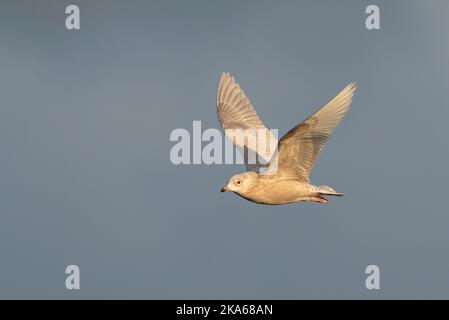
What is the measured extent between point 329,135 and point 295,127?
125 centimetres

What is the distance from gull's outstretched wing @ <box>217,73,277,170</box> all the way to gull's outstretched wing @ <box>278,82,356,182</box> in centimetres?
244

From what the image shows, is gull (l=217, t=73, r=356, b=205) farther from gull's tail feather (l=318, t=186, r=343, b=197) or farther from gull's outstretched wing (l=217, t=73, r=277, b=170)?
gull's outstretched wing (l=217, t=73, r=277, b=170)

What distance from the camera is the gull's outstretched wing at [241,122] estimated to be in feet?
72.1

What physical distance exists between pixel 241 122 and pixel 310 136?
208 inches

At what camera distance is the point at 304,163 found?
1902 centimetres

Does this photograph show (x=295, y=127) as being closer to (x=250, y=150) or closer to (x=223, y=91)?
(x=250, y=150)

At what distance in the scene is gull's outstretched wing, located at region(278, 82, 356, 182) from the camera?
18.0 metres

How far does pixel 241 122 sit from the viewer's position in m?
23.3

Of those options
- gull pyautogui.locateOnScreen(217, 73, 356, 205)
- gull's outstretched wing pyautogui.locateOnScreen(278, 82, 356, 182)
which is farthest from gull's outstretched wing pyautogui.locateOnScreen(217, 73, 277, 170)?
gull's outstretched wing pyautogui.locateOnScreen(278, 82, 356, 182)

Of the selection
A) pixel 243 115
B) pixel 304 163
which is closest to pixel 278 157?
pixel 304 163

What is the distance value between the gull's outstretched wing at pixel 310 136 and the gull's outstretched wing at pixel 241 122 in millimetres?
2440

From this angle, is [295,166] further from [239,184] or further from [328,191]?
[239,184]

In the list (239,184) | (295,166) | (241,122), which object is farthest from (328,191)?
(241,122)

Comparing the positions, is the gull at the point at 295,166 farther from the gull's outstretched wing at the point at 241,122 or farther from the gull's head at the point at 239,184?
the gull's outstretched wing at the point at 241,122
